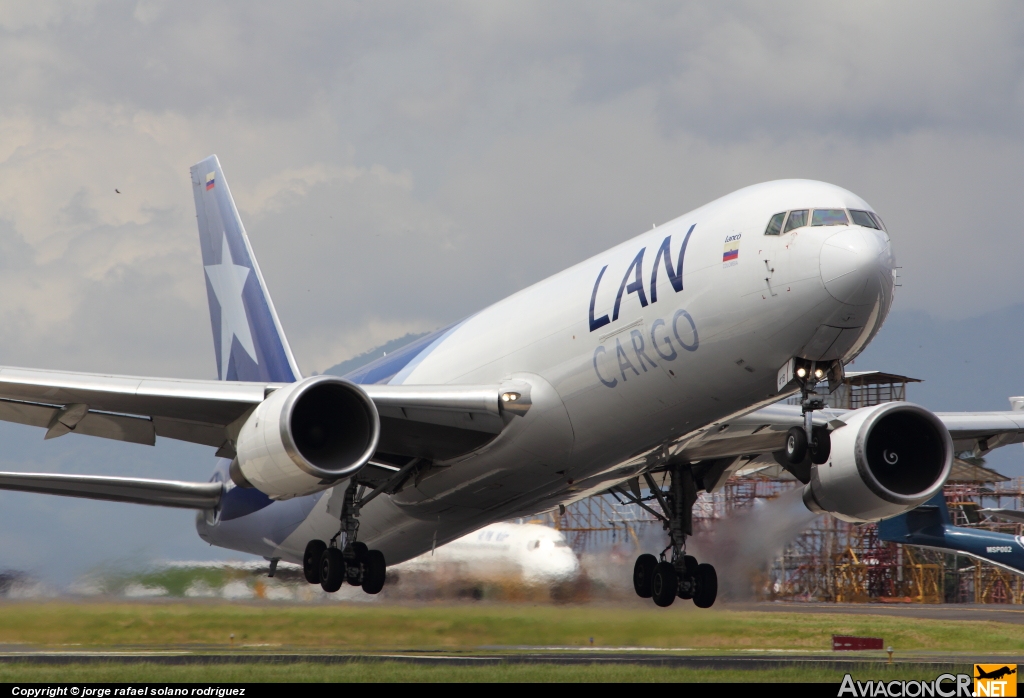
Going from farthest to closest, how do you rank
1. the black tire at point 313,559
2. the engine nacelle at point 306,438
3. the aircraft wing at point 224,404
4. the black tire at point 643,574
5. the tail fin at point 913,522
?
the tail fin at point 913,522 < the black tire at point 643,574 < the black tire at point 313,559 < the aircraft wing at point 224,404 < the engine nacelle at point 306,438

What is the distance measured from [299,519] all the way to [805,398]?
37.0 ft

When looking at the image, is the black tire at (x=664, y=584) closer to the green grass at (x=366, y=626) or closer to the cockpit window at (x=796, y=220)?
the green grass at (x=366, y=626)

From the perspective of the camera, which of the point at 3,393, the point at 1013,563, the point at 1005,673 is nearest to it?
the point at 1005,673

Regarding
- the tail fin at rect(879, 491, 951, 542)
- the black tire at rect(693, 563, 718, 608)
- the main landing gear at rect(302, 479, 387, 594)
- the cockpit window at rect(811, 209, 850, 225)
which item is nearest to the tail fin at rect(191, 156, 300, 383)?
the main landing gear at rect(302, 479, 387, 594)

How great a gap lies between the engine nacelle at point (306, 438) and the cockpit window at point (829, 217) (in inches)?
262

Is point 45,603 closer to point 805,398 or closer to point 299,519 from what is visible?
point 299,519

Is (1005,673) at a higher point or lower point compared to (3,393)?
lower

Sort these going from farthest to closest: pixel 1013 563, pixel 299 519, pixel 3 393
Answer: pixel 1013 563 < pixel 299 519 < pixel 3 393

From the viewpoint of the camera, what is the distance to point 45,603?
2391 centimetres

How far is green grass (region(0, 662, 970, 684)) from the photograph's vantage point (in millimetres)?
15828

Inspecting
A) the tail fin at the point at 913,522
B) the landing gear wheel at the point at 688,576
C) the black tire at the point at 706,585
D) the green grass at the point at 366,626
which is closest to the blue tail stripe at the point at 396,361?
the green grass at the point at 366,626

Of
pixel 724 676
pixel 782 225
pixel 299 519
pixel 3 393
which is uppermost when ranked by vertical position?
pixel 782 225

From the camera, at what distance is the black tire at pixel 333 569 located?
784 inches

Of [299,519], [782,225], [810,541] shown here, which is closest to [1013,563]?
[810,541]
